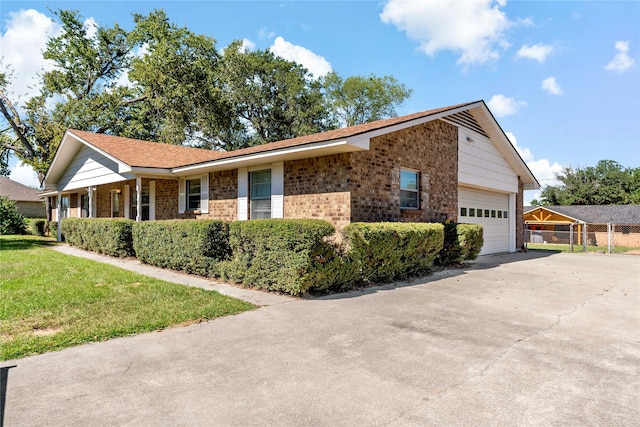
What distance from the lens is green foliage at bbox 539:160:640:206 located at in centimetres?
4675

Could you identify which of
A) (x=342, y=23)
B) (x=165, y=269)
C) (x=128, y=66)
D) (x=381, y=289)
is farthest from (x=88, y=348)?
(x=128, y=66)

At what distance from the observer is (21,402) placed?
2.81 metres

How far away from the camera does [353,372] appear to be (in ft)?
11.2

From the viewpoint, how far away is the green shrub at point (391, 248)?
725 cm

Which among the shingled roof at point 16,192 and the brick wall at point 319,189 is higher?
the shingled roof at point 16,192

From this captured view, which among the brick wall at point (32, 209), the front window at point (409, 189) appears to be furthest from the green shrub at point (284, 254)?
the brick wall at point (32, 209)

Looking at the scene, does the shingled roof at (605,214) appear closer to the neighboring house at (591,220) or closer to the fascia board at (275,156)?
the neighboring house at (591,220)

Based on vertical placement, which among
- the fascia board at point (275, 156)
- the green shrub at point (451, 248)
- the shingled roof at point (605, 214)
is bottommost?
the green shrub at point (451, 248)

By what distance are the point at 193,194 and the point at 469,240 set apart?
972cm

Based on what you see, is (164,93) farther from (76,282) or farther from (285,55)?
(76,282)

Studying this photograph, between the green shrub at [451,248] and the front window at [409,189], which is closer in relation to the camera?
the front window at [409,189]

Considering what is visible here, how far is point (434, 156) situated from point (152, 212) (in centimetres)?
1138

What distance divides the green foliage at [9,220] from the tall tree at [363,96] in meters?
27.5

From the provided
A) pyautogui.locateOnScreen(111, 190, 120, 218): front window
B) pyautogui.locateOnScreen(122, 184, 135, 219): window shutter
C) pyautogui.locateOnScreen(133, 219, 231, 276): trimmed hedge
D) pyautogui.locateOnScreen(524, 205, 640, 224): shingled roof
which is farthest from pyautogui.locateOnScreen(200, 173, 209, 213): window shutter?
pyautogui.locateOnScreen(524, 205, 640, 224): shingled roof
